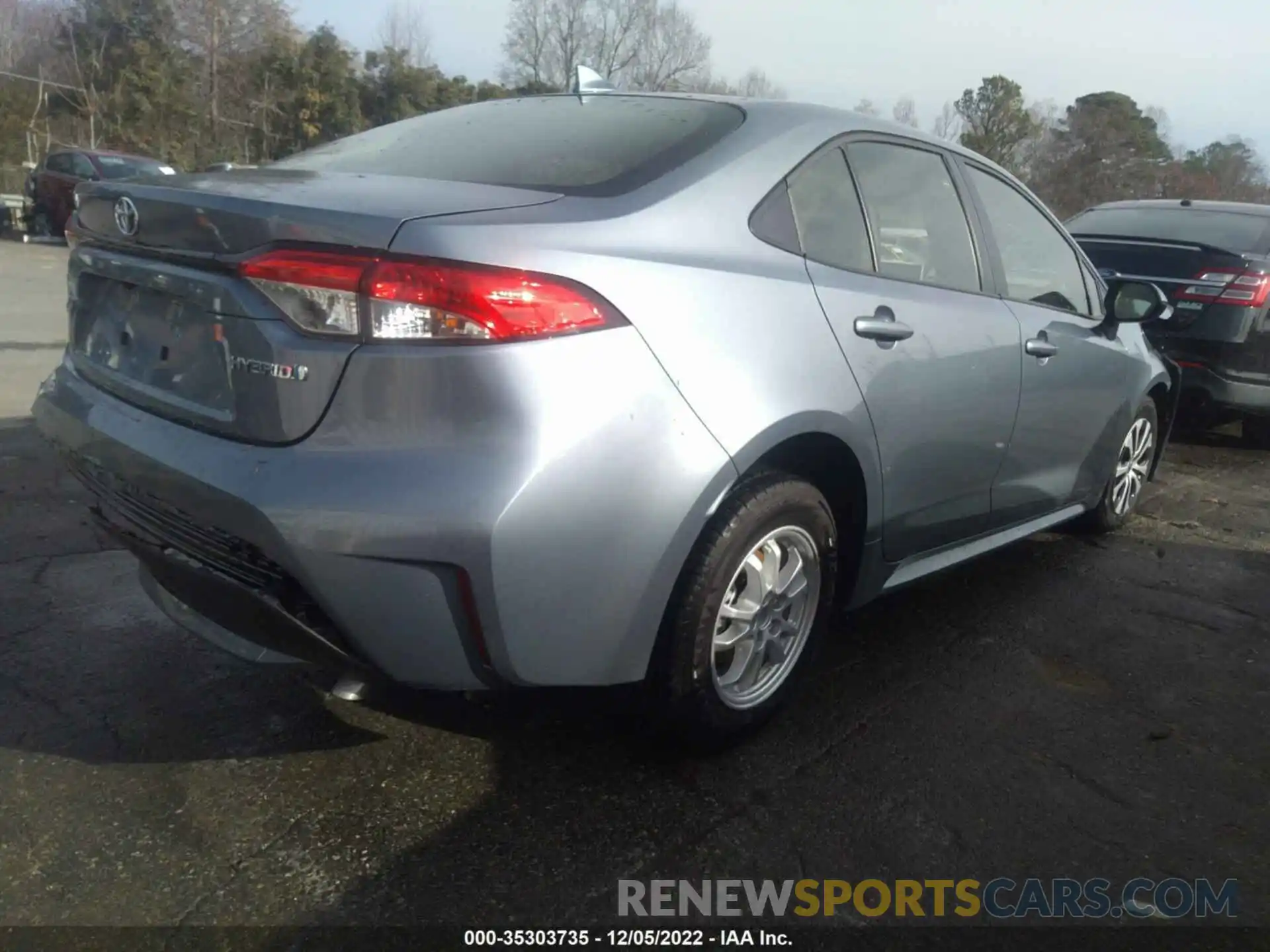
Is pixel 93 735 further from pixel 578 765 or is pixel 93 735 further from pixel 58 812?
pixel 578 765

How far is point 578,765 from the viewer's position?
2701mm

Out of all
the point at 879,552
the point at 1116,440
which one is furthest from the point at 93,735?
the point at 1116,440

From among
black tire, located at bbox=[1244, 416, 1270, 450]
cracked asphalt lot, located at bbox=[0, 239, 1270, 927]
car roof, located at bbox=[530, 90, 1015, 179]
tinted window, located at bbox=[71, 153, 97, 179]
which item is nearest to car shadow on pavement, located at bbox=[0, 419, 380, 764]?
cracked asphalt lot, located at bbox=[0, 239, 1270, 927]

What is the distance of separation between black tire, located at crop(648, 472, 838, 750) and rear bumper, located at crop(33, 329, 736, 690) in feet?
0.32

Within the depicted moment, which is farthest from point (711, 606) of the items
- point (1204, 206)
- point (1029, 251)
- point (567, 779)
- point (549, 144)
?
point (1204, 206)

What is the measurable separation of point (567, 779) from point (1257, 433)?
6315mm

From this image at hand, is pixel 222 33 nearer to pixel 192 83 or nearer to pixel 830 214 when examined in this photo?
pixel 192 83

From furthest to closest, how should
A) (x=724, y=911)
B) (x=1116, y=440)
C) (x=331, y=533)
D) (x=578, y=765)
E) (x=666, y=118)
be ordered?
(x=1116, y=440), (x=666, y=118), (x=578, y=765), (x=724, y=911), (x=331, y=533)

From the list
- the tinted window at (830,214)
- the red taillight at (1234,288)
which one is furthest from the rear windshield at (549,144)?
the red taillight at (1234,288)

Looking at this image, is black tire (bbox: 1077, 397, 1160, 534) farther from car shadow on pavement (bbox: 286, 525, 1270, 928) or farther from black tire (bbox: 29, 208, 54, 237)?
black tire (bbox: 29, 208, 54, 237)

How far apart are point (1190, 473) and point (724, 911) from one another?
16.8ft

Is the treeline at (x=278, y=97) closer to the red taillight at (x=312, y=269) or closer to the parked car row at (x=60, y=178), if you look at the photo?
the parked car row at (x=60, y=178)

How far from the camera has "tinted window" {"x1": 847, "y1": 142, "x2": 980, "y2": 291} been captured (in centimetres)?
308

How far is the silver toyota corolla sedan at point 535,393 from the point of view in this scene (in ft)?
6.81
